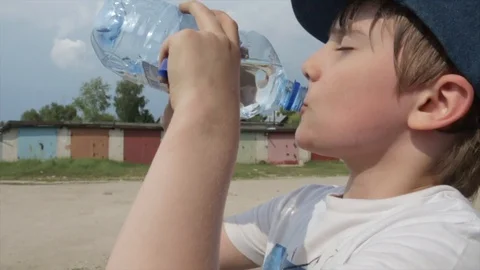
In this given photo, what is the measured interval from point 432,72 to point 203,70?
527 millimetres

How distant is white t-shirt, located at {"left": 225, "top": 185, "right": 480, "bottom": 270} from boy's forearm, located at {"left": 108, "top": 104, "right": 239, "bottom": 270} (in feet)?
0.89

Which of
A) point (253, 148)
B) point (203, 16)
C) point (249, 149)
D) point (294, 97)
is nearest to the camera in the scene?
point (203, 16)

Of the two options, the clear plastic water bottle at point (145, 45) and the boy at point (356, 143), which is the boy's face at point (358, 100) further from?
the clear plastic water bottle at point (145, 45)

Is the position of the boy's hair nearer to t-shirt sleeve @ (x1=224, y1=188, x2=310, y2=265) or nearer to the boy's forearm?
the boy's forearm

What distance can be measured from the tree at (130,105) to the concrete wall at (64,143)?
20.2 meters

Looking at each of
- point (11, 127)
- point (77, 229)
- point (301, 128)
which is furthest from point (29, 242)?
point (11, 127)

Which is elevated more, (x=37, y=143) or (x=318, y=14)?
(x=318, y=14)

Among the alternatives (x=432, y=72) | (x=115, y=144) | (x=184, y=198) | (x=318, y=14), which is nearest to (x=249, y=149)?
(x=115, y=144)

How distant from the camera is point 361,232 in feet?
4.63

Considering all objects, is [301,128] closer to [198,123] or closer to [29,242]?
[198,123]

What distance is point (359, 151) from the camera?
1506 mm

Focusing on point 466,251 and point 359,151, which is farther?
point 359,151

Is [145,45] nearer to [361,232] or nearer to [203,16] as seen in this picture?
[203,16]

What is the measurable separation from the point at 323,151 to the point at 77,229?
893cm
